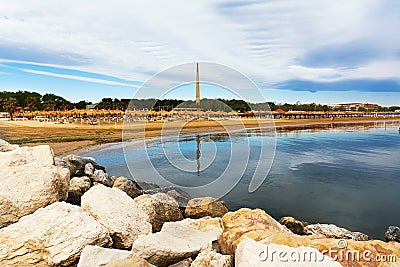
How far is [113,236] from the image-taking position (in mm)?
5016

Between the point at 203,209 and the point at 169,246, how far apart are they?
3.37 meters

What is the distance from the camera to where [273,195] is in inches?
433

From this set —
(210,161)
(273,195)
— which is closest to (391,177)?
(273,195)

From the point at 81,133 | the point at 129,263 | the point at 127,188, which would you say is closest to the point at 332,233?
the point at 129,263

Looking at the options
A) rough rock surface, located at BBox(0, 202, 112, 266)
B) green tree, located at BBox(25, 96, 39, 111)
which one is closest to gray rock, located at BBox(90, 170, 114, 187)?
rough rock surface, located at BBox(0, 202, 112, 266)

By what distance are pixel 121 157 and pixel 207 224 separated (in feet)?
43.2

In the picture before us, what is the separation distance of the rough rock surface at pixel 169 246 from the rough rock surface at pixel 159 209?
1615mm

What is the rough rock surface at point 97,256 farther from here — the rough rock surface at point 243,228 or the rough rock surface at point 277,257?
the rough rock surface at point 277,257

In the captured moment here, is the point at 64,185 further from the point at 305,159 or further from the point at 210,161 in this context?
the point at 305,159

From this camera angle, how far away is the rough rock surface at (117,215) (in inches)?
199

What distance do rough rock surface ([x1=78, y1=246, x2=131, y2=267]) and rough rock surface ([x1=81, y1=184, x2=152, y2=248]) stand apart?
89 cm

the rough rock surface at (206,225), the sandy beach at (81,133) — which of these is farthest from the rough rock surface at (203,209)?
the sandy beach at (81,133)

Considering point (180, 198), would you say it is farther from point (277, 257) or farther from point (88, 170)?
point (277, 257)

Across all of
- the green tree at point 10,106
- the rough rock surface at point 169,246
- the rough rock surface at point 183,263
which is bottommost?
the rough rock surface at point 183,263
